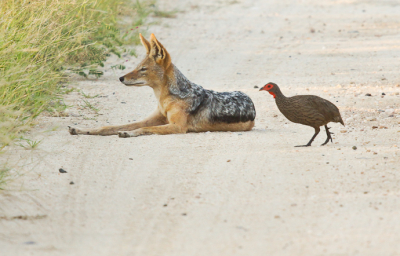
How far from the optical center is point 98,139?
6793mm

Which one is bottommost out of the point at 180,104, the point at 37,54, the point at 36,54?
the point at 180,104

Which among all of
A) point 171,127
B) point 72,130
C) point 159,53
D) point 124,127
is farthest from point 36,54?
point 171,127

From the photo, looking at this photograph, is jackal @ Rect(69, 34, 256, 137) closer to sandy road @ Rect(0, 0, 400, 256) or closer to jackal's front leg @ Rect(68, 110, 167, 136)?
jackal's front leg @ Rect(68, 110, 167, 136)

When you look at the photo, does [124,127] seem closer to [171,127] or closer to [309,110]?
[171,127]

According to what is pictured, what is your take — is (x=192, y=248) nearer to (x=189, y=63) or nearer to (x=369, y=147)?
(x=369, y=147)

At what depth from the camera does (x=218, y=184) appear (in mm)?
5039

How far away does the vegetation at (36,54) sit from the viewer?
5.38 m

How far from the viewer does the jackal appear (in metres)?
7.43

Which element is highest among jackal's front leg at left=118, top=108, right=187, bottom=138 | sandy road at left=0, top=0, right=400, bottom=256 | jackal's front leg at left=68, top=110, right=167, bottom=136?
sandy road at left=0, top=0, right=400, bottom=256

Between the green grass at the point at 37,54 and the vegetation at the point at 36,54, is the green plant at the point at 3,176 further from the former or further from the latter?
the vegetation at the point at 36,54

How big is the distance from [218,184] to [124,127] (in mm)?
2673

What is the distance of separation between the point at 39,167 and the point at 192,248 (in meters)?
2.28

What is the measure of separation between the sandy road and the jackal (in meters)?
0.32

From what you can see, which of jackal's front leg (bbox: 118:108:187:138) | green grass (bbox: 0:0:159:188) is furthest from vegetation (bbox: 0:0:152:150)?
jackal's front leg (bbox: 118:108:187:138)
